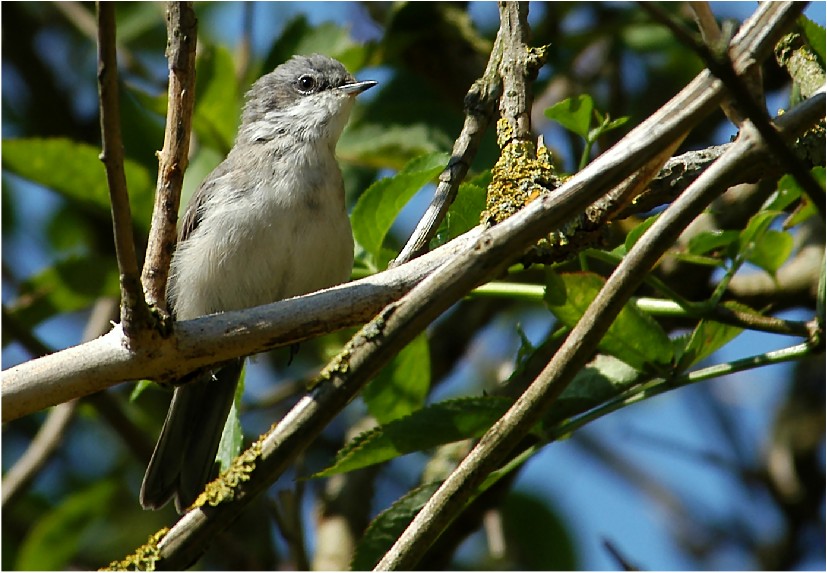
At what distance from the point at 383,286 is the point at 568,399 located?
0.77 meters

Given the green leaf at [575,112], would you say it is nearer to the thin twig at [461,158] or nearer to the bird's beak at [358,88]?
the thin twig at [461,158]

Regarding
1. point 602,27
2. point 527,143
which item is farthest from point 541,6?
point 527,143

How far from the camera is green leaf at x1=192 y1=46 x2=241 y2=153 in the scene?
420cm

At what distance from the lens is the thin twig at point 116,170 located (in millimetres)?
1741

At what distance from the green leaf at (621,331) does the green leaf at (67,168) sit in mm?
1912

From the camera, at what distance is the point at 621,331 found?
272cm

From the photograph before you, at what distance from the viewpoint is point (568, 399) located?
9.32 feet

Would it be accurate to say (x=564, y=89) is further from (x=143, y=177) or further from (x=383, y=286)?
(x=383, y=286)

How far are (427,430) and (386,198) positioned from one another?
0.73m

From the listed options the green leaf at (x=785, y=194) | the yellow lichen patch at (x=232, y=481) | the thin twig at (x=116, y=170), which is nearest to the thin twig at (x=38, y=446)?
the thin twig at (x=116, y=170)

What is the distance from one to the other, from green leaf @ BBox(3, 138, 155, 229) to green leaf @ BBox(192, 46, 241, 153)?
406 millimetres

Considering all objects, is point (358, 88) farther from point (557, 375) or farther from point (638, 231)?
point (557, 375)

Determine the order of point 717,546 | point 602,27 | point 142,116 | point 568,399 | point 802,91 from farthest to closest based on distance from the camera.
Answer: point 717,546 < point 602,27 < point 142,116 < point 802,91 < point 568,399

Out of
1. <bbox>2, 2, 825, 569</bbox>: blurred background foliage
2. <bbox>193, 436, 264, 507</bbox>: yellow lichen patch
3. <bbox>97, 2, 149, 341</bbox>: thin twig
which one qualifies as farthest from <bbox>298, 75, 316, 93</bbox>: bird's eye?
<bbox>193, 436, 264, 507</bbox>: yellow lichen patch
